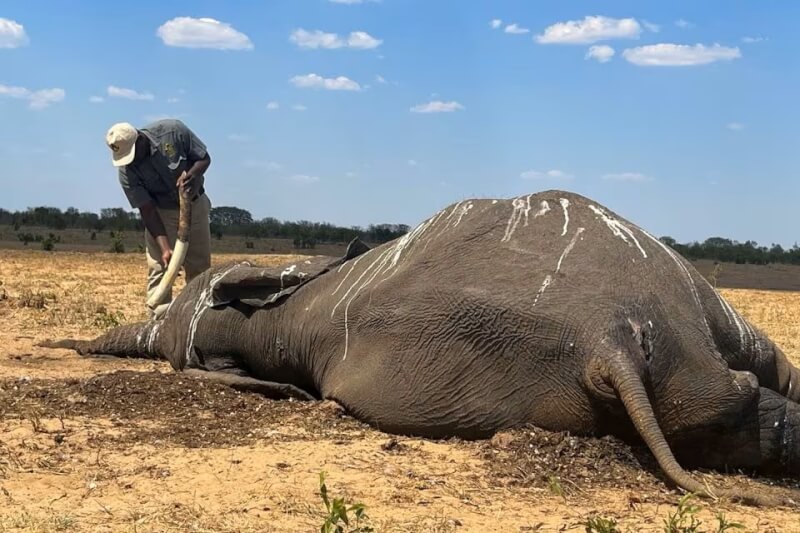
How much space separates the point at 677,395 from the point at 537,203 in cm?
135

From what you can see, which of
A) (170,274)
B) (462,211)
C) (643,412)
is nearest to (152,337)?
(170,274)

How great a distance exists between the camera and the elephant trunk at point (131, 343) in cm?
731

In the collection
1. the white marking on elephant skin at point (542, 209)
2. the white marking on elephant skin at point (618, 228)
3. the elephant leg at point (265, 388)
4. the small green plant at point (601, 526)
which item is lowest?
the small green plant at point (601, 526)

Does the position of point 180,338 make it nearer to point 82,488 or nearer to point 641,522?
point 82,488

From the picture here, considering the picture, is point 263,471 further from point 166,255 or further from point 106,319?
point 106,319

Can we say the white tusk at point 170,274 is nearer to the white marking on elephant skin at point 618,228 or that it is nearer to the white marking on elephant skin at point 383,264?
the white marking on elephant skin at point 383,264

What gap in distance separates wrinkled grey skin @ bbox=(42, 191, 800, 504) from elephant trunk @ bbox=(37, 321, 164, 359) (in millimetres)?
1895

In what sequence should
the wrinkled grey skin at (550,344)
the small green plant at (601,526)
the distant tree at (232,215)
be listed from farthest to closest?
the distant tree at (232,215) < the wrinkled grey skin at (550,344) < the small green plant at (601,526)

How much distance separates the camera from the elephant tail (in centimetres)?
390

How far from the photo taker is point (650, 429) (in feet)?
13.2

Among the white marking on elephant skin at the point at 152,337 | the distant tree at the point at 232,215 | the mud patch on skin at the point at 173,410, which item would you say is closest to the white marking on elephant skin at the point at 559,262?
the mud patch on skin at the point at 173,410

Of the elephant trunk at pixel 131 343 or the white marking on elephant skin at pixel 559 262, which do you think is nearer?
the white marking on elephant skin at pixel 559 262

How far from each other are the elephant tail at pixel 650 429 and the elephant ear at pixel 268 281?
225 cm

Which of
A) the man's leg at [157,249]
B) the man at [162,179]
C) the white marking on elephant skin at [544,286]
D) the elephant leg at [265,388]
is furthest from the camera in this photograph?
the man's leg at [157,249]
